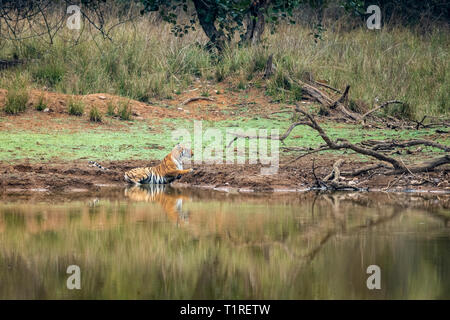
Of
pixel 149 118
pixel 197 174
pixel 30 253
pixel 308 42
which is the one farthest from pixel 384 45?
pixel 30 253

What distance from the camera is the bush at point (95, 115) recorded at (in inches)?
424

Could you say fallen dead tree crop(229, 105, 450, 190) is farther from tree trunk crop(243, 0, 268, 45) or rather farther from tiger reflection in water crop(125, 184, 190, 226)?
tree trunk crop(243, 0, 268, 45)

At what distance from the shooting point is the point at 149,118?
37.0ft

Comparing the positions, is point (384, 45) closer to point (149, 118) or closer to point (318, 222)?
point (149, 118)

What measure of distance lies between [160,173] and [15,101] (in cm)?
344

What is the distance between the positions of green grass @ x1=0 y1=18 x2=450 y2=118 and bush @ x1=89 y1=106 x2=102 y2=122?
125 cm

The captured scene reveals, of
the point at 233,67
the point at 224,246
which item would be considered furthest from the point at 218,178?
the point at 233,67

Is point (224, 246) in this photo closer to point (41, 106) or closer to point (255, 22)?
point (41, 106)

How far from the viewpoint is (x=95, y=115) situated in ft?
35.3

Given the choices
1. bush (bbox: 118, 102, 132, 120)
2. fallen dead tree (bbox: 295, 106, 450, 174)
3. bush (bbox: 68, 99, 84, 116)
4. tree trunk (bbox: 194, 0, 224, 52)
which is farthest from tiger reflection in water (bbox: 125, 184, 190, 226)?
tree trunk (bbox: 194, 0, 224, 52)

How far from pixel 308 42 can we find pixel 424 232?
9.39m

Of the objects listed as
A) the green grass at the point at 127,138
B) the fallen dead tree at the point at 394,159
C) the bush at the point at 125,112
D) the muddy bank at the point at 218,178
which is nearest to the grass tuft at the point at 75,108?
the green grass at the point at 127,138

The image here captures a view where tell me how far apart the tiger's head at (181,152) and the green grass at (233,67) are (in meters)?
3.63
